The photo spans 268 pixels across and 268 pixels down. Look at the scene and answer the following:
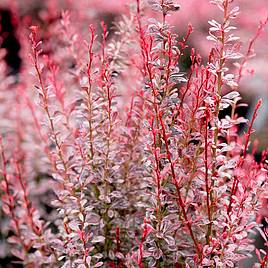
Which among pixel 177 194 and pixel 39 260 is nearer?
pixel 177 194

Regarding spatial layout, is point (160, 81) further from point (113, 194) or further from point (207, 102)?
point (113, 194)

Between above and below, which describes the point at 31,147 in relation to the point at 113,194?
below

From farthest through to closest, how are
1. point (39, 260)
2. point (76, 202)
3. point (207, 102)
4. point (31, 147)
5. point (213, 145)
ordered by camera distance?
point (31, 147) → point (39, 260) → point (76, 202) → point (213, 145) → point (207, 102)

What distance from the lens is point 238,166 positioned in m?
1.26

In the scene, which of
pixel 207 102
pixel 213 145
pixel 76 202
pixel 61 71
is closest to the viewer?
pixel 207 102

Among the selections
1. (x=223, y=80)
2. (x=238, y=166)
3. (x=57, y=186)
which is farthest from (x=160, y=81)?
(x=57, y=186)

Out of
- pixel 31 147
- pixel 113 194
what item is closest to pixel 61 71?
pixel 31 147

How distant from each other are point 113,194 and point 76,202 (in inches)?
4.5

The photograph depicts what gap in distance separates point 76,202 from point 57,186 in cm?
40

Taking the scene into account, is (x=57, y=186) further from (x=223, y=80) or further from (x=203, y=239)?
(x=223, y=80)

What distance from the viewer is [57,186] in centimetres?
182

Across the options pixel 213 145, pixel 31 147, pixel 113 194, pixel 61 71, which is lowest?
pixel 31 147

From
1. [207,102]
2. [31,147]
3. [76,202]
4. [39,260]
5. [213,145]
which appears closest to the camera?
[207,102]

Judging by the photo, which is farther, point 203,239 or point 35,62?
point 203,239
